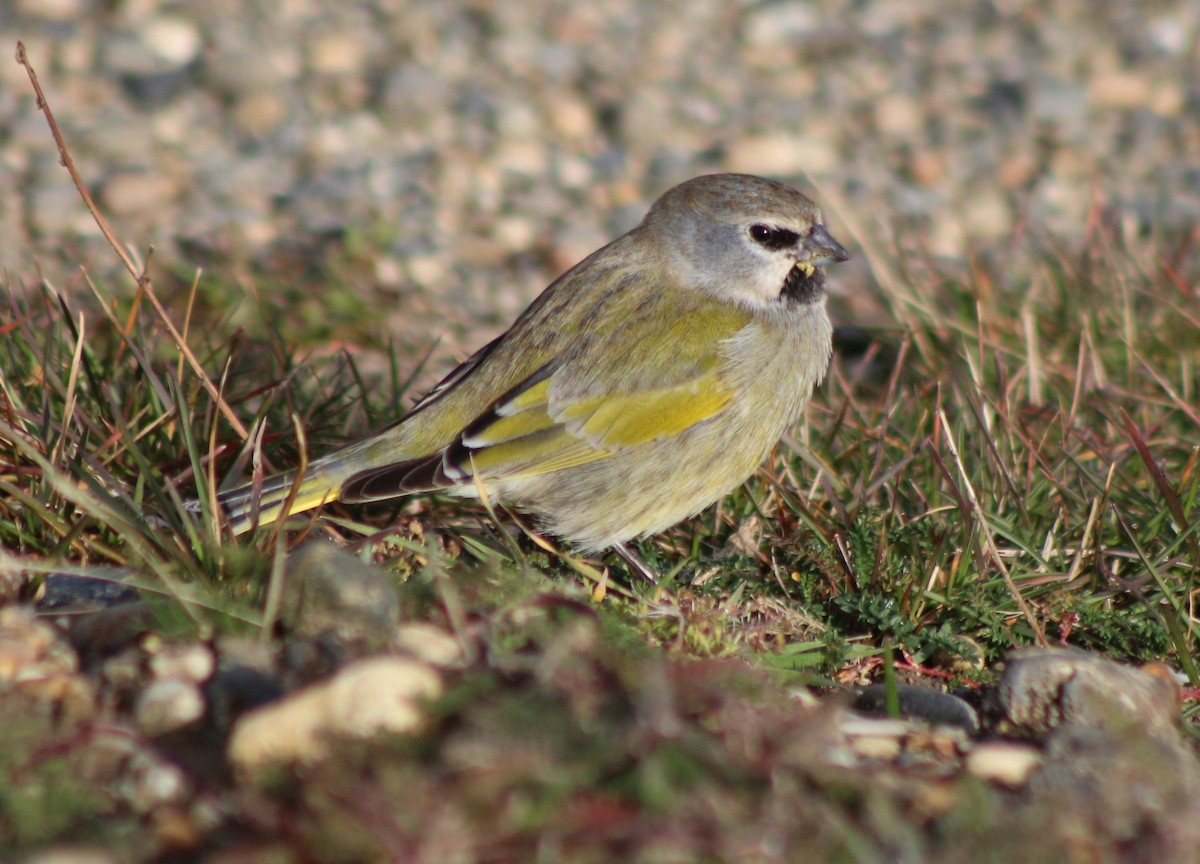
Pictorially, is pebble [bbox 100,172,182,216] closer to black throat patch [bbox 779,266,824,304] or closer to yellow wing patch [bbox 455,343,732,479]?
yellow wing patch [bbox 455,343,732,479]

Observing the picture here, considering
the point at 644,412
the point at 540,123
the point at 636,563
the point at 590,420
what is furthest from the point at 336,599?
the point at 540,123

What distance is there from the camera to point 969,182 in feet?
26.4

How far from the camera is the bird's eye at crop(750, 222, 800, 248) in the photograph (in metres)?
4.59

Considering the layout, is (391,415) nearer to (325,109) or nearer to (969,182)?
(325,109)

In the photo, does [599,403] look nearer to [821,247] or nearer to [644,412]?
[644,412]

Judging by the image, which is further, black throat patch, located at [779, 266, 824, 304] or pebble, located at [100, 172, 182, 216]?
pebble, located at [100, 172, 182, 216]

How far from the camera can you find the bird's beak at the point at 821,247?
4551 millimetres

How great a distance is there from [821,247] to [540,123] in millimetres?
4095

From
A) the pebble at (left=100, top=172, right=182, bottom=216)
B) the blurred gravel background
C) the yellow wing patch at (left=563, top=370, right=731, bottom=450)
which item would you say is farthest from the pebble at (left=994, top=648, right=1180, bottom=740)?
the pebble at (left=100, top=172, right=182, bottom=216)

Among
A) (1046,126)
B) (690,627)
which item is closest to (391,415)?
(690,627)

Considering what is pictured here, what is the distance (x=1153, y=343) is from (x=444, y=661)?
3642mm

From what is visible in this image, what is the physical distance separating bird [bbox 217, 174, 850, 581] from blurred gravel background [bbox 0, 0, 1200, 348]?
196 centimetres

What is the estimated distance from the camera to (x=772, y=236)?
460cm

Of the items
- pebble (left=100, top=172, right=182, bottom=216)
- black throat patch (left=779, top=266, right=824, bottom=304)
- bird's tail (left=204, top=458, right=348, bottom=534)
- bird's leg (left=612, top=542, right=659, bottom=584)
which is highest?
black throat patch (left=779, top=266, right=824, bottom=304)
